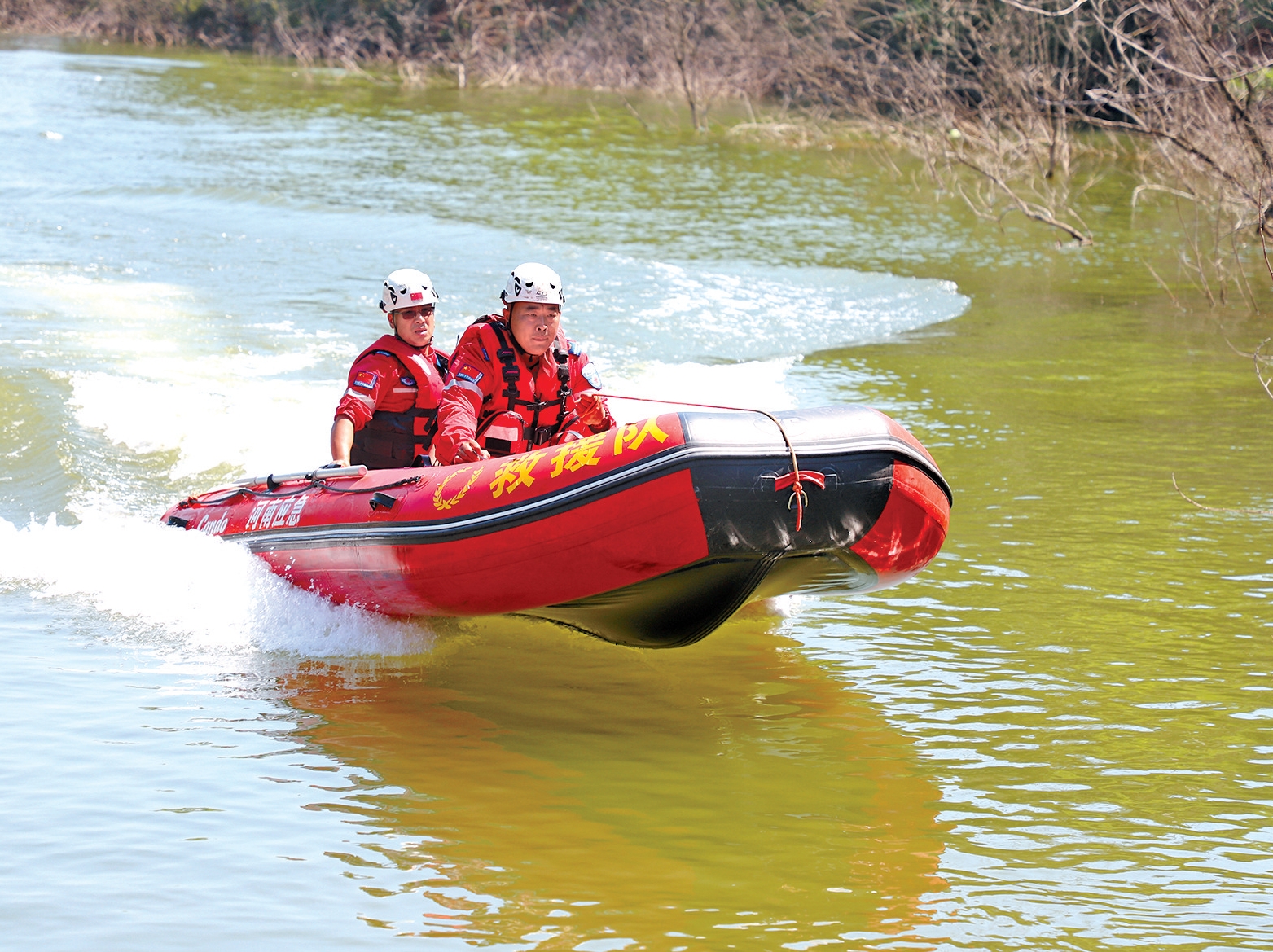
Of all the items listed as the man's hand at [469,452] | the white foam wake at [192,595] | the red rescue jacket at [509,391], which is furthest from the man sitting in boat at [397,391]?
the white foam wake at [192,595]

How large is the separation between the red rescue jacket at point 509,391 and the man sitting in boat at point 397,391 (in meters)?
0.28

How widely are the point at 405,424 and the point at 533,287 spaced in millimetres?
1011

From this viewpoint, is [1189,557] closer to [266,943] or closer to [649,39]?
[266,943]

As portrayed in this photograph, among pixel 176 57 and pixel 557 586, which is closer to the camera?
pixel 557 586

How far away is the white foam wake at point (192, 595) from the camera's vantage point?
16.4 feet

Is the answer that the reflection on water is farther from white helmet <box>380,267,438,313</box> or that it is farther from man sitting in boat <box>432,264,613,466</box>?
white helmet <box>380,267,438,313</box>

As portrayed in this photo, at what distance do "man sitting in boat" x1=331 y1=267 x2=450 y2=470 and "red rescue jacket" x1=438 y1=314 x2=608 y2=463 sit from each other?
285 mm

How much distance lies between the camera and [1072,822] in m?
3.72

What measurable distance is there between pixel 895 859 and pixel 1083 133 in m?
21.1

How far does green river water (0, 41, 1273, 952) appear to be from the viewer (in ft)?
10.8

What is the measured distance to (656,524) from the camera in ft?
13.5

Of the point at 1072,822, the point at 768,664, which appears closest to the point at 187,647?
the point at 768,664

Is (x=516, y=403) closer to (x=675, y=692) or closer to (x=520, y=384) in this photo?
(x=520, y=384)

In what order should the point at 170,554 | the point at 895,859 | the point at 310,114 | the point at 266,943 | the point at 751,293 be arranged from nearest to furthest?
the point at 266,943
the point at 895,859
the point at 170,554
the point at 751,293
the point at 310,114
